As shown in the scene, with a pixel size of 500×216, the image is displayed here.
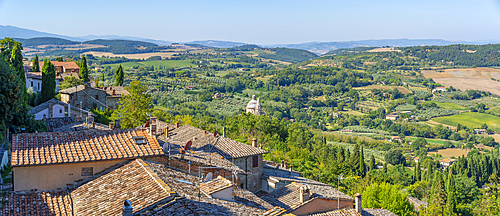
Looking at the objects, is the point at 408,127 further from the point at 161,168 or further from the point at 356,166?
the point at 161,168

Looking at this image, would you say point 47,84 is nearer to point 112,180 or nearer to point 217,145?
point 217,145

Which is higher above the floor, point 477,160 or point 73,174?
point 73,174

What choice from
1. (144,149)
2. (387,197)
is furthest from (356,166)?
(144,149)

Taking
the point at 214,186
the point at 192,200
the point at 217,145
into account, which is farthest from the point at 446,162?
the point at 192,200

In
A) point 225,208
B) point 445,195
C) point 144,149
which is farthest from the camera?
point 445,195

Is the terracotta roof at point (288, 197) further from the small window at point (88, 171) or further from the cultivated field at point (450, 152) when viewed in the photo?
the cultivated field at point (450, 152)

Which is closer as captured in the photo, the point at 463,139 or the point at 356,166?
the point at 356,166
